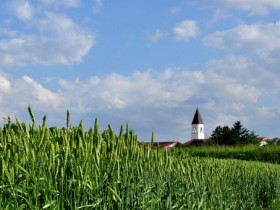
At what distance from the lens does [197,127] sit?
96.6m

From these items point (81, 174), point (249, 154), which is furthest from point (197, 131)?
point (81, 174)

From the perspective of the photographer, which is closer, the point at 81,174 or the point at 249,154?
the point at 81,174

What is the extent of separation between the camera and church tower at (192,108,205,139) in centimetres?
9588

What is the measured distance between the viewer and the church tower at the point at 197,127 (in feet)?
315

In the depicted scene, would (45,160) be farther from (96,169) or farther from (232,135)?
(232,135)

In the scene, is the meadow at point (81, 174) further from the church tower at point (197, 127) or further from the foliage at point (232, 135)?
the church tower at point (197, 127)

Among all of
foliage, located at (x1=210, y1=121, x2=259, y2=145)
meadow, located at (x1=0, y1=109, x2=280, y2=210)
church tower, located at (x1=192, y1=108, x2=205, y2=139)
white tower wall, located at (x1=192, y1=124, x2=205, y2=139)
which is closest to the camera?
meadow, located at (x1=0, y1=109, x2=280, y2=210)

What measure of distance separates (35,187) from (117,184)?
0.89 metres

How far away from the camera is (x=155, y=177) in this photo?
459 cm

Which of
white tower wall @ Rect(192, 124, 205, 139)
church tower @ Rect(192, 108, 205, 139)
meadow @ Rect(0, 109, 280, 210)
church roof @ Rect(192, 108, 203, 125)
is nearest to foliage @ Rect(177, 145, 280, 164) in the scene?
meadow @ Rect(0, 109, 280, 210)

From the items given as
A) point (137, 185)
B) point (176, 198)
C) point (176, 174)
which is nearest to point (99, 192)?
point (137, 185)

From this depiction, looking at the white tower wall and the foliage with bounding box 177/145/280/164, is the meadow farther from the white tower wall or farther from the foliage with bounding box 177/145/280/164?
the white tower wall

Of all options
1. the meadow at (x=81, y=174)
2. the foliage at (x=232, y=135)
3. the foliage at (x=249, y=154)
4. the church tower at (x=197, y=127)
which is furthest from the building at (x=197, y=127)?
the meadow at (x=81, y=174)

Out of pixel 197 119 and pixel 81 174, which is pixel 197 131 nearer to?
pixel 197 119
